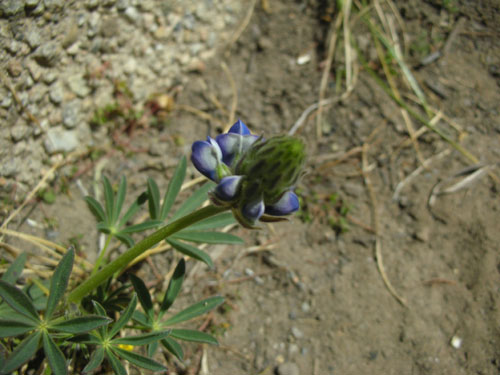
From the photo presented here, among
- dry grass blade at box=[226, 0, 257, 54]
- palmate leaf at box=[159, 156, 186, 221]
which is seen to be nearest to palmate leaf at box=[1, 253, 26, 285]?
palmate leaf at box=[159, 156, 186, 221]

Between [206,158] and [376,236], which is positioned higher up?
[206,158]

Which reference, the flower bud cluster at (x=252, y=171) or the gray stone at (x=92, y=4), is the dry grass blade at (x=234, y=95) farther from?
the flower bud cluster at (x=252, y=171)

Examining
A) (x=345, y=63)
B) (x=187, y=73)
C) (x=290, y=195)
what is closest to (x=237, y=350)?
(x=290, y=195)

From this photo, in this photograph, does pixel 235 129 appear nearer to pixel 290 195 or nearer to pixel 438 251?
pixel 290 195

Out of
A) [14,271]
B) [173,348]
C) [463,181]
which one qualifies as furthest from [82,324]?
[463,181]

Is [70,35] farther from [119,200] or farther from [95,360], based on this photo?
[95,360]

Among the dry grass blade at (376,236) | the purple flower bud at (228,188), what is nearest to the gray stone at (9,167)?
the purple flower bud at (228,188)

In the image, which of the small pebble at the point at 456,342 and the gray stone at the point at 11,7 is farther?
the small pebble at the point at 456,342
